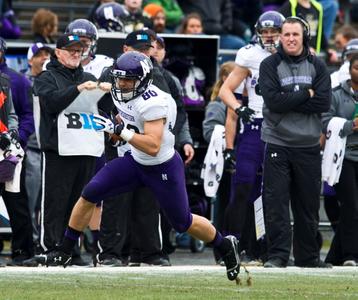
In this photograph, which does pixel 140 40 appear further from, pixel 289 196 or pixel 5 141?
pixel 289 196

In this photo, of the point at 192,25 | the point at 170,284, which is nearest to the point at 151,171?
the point at 170,284

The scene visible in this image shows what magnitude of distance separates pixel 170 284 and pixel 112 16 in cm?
501

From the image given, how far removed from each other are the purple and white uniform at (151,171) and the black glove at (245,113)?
2.03 metres

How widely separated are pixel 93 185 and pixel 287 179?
7.11ft

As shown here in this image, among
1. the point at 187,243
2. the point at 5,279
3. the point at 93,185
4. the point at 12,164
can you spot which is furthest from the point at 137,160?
the point at 187,243

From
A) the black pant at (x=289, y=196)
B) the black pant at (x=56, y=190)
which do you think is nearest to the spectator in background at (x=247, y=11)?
the black pant at (x=289, y=196)

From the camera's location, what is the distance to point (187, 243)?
49.3 feet

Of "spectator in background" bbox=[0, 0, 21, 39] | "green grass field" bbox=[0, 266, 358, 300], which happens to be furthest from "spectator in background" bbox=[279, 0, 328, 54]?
"green grass field" bbox=[0, 266, 358, 300]

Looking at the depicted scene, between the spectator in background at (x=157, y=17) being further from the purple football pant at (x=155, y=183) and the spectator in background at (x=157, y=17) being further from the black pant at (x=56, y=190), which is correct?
the purple football pant at (x=155, y=183)

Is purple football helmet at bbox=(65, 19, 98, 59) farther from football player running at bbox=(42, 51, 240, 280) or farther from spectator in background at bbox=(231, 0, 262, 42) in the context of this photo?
spectator in background at bbox=(231, 0, 262, 42)

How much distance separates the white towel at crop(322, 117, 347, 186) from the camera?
11953 millimetres

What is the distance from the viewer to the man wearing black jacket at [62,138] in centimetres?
1123

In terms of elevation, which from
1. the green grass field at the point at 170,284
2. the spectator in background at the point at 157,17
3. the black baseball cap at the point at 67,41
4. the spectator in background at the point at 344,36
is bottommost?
the green grass field at the point at 170,284

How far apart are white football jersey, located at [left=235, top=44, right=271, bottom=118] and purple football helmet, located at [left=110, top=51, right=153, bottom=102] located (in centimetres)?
240
